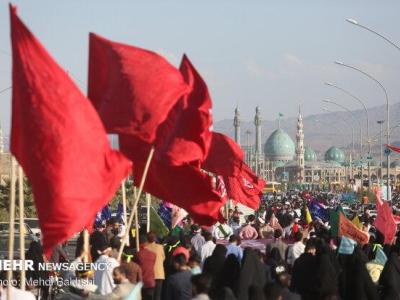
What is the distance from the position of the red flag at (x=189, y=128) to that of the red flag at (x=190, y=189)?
322 millimetres

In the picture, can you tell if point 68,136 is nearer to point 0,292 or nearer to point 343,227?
point 0,292

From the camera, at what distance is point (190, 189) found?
13.5 meters

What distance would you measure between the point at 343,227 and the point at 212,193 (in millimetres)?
5957

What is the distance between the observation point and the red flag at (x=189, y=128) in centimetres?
1298

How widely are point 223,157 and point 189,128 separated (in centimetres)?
790

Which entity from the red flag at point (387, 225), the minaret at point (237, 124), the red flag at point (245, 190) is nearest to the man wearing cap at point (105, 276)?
the red flag at point (387, 225)

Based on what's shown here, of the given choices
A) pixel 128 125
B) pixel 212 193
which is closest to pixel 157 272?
pixel 212 193

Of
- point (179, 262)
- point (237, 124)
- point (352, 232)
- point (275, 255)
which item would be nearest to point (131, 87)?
point (179, 262)

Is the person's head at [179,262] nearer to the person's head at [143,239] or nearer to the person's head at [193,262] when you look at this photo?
the person's head at [193,262]

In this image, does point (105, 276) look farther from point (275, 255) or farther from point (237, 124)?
point (237, 124)

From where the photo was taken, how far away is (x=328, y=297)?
392 inches

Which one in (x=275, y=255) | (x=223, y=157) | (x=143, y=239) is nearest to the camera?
(x=143, y=239)

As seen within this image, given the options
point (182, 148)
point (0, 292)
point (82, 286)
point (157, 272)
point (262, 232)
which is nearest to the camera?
point (0, 292)

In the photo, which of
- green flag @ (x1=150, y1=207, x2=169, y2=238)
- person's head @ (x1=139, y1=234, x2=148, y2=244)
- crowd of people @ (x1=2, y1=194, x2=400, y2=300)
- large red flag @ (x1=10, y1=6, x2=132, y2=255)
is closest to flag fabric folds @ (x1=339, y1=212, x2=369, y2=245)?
crowd of people @ (x1=2, y1=194, x2=400, y2=300)
